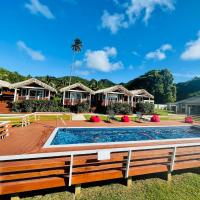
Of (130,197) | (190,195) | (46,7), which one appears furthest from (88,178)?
(46,7)

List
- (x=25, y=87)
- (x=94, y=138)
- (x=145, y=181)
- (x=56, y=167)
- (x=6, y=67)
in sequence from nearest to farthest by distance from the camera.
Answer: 1. (x=56, y=167)
2. (x=145, y=181)
3. (x=94, y=138)
4. (x=25, y=87)
5. (x=6, y=67)

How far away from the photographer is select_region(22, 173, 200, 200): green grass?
4.72 m

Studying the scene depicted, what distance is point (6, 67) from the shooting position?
2483 inches

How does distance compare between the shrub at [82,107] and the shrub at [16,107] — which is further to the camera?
the shrub at [82,107]

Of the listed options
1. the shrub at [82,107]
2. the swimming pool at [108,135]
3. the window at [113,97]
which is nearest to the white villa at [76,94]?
the shrub at [82,107]

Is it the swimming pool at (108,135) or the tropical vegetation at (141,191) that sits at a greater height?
the swimming pool at (108,135)

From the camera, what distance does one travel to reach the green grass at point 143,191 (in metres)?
4.72

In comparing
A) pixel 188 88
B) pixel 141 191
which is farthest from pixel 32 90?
pixel 188 88

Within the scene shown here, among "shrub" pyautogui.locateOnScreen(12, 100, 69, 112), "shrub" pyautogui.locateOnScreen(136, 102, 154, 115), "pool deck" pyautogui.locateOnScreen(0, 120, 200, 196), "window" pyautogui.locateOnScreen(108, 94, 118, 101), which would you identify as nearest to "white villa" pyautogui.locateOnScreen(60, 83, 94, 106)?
"shrub" pyautogui.locateOnScreen(12, 100, 69, 112)

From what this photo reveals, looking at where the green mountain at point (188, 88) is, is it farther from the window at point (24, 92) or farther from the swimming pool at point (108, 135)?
the swimming pool at point (108, 135)

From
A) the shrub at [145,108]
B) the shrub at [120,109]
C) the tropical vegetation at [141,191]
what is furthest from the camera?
the shrub at [145,108]

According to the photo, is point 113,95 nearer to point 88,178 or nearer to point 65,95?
point 65,95

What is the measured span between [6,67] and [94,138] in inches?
2460

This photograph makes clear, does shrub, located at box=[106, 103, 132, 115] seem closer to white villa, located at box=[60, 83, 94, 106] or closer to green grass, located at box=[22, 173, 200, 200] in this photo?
white villa, located at box=[60, 83, 94, 106]
